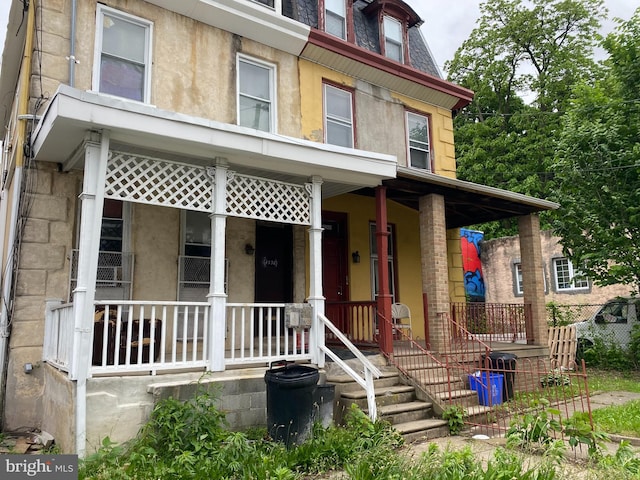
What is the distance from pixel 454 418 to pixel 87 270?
520 cm

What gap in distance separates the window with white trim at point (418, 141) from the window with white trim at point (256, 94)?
3771mm

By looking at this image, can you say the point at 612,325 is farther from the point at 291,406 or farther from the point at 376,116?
the point at 291,406

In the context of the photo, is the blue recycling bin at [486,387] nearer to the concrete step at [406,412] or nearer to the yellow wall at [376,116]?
the concrete step at [406,412]

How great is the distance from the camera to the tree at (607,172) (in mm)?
11812

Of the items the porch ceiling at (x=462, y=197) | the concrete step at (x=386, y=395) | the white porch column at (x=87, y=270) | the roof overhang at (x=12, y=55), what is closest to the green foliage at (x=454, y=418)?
the concrete step at (x=386, y=395)

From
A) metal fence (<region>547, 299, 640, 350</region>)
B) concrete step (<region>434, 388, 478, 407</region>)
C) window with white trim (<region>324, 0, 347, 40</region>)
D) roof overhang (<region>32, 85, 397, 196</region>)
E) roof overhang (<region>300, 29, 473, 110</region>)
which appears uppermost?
window with white trim (<region>324, 0, 347, 40</region>)

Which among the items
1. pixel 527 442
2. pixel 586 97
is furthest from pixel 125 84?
pixel 586 97

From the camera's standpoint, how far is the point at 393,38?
12.0 m

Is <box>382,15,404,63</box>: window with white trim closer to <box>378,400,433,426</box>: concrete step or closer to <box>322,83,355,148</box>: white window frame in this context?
<box>322,83,355,148</box>: white window frame

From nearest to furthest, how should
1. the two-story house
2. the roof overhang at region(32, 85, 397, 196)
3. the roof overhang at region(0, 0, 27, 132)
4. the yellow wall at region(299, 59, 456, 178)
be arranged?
1. the roof overhang at region(32, 85, 397, 196)
2. the two-story house
3. the roof overhang at region(0, 0, 27, 132)
4. the yellow wall at region(299, 59, 456, 178)

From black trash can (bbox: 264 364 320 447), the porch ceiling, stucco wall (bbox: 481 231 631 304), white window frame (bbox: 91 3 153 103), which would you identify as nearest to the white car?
the porch ceiling

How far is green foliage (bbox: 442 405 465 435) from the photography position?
6777 mm

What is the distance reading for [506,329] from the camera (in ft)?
38.4

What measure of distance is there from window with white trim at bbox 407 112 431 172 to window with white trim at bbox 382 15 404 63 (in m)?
1.48
